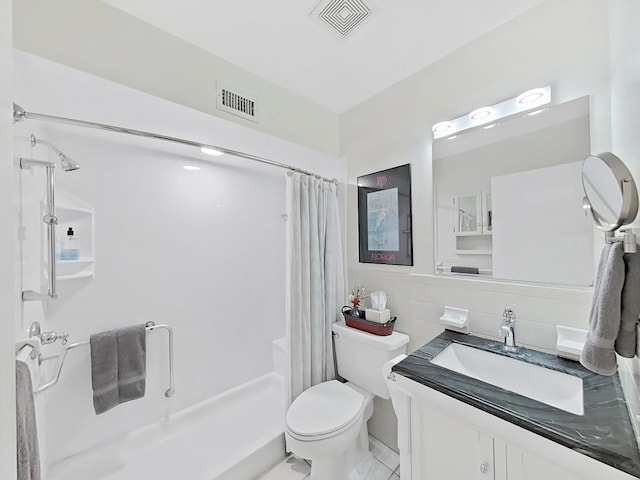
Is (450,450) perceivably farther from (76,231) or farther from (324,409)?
(76,231)

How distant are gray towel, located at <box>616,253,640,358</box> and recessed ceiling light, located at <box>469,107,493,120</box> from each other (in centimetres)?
97

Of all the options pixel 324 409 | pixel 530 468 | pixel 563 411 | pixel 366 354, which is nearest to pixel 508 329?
pixel 563 411

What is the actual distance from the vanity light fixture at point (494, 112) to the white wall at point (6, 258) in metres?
1.62

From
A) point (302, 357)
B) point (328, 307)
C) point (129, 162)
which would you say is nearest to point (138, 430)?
point (302, 357)

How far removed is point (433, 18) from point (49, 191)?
6.44 ft

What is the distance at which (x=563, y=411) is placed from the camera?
78cm

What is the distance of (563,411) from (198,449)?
6.54 feet

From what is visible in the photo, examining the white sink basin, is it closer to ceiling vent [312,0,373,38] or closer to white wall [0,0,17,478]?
white wall [0,0,17,478]

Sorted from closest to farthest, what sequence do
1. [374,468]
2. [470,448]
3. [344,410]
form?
[470,448], [344,410], [374,468]

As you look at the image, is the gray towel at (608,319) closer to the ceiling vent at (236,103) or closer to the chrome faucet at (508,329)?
the chrome faucet at (508,329)

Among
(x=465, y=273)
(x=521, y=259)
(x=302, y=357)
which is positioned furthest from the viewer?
(x=302, y=357)

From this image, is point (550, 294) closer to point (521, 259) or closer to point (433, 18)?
point (521, 259)

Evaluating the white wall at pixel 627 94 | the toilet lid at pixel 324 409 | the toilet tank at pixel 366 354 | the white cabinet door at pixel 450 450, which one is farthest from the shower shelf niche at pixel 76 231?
the white wall at pixel 627 94

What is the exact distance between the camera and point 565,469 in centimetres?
72
